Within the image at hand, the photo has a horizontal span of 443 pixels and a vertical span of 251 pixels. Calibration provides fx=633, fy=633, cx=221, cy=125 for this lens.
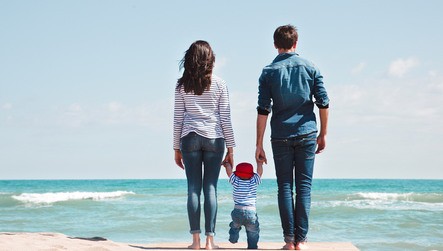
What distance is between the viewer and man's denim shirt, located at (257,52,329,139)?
5004 millimetres

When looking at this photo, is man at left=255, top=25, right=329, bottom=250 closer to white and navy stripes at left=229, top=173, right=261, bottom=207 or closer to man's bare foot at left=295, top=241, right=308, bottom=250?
man's bare foot at left=295, top=241, right=308, bottom=250

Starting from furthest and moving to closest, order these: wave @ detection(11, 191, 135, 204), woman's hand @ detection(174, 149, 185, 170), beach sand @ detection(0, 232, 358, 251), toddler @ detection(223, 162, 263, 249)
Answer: wave @ detection(11, 191, 135, 204) < woman's hand @ detection(174, 149, 185, 170) < toddler @ detection(223, 162, 263, 249) < beach sand @ detection(0, 232, 358, 251)

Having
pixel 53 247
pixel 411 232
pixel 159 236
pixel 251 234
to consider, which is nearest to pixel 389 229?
pixel 411 232

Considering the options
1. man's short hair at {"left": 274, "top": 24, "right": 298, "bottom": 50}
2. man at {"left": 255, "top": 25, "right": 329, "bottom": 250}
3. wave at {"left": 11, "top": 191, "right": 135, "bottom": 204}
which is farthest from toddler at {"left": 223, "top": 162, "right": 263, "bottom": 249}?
wave at {"left": 11, "top": 191, "right": 135, "bottom": 204}

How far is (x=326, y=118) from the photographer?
5070 mm

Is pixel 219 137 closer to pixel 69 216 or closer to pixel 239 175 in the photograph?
pixel 239 175

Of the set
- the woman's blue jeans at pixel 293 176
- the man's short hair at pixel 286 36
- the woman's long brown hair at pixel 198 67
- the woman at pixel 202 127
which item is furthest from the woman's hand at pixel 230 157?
the man's short hair at pixel 286 36

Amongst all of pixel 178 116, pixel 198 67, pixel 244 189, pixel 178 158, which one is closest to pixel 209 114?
pixel 178 116

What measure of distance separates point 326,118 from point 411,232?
6847 mm

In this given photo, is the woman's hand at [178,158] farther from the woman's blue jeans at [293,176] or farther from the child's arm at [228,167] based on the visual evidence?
the woman's blue jeans at [293,176]

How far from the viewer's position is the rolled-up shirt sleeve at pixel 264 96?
5.02 m

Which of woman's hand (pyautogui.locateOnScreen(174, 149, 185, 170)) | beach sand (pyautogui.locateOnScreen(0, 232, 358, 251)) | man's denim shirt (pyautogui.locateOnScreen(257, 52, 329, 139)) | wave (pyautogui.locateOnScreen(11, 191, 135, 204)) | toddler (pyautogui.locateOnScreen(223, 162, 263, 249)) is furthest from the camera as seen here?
wave (pyautogui.locateOnScreen(11, 191, 135, 204))

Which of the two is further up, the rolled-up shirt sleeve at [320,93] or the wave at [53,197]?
the rolled-up shirt sleeve at [320,93]

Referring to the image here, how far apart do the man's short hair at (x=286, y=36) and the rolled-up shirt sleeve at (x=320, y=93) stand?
31 cm
